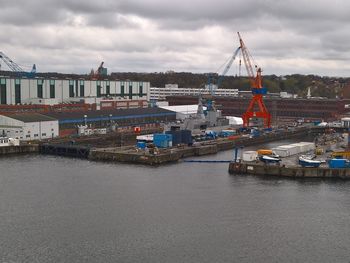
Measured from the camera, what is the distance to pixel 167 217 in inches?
328

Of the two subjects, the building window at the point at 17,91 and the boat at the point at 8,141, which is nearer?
the boat at the point at 8,141

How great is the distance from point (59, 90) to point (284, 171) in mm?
13330

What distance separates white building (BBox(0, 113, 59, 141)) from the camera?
16438 mm

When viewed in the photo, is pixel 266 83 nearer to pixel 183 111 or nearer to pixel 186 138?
pixel 183 111

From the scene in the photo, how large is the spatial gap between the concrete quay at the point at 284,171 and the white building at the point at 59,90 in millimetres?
10487

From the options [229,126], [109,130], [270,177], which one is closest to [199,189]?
[270,177]

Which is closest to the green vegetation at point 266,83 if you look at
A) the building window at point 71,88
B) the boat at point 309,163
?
the building window at point 71,88

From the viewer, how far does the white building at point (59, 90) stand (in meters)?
20.2

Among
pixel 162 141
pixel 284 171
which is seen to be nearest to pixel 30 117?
pixel 162 141

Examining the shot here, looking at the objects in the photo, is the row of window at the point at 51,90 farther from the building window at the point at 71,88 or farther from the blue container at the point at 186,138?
the blue container at the point at 186,138

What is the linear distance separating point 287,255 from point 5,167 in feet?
26.3

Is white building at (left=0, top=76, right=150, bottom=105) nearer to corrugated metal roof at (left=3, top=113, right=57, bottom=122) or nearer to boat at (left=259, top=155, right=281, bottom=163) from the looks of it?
corrugated metal roof at (left=3, top=113, right=57, bottom=122)

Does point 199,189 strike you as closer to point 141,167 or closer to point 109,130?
point 141,167

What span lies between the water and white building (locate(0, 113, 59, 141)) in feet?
14.2
